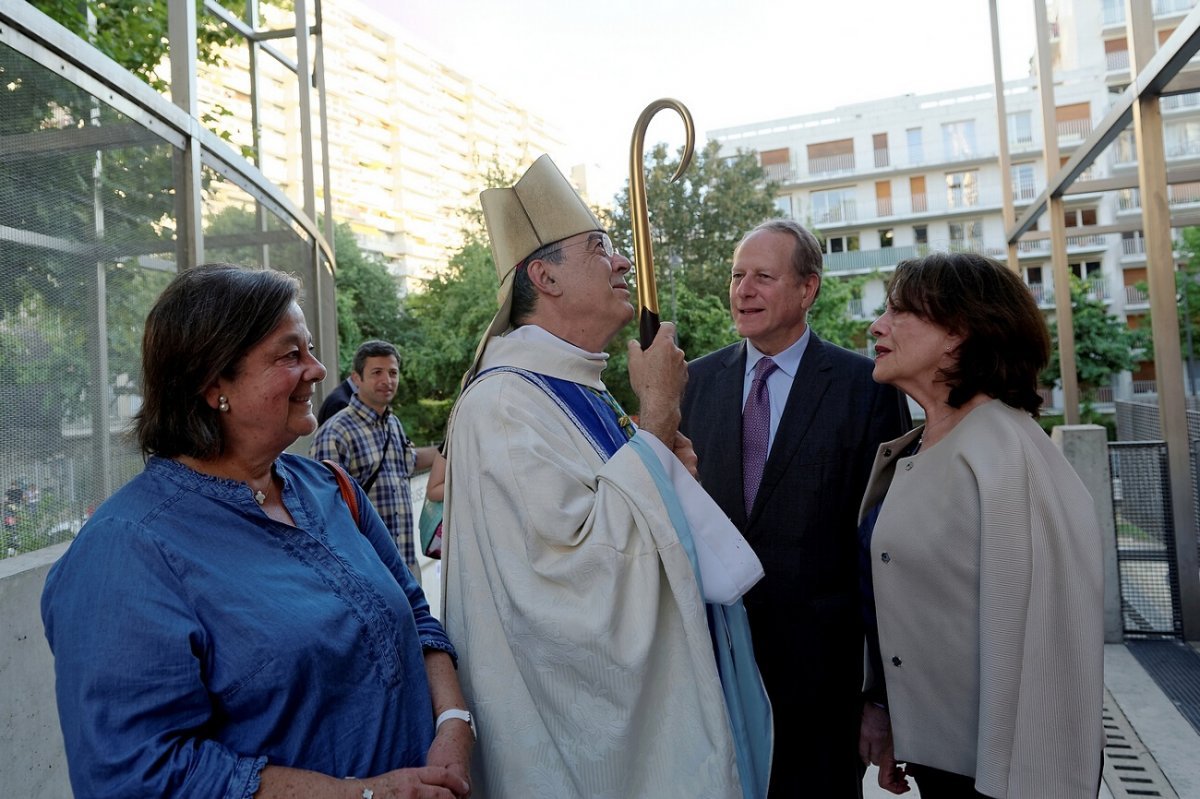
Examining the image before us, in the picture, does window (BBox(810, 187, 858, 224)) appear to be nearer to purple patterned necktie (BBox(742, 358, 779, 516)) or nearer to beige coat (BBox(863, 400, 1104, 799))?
purple patterned necktie (BBox(742, 358, 779, 516))

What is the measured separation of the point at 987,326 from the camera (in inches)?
77.7

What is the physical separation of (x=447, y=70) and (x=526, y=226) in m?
82.3

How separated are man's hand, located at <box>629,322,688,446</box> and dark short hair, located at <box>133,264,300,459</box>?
730 mm

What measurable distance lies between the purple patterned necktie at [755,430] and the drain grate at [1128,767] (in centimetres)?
175

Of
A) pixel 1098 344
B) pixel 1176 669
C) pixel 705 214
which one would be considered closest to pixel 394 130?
pixel 705 214

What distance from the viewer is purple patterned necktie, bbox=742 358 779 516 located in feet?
8.80

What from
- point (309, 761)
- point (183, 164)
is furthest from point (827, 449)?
point (183, 164)

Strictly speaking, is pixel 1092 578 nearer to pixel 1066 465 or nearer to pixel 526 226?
pixel 1066 465

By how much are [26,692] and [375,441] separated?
2.63 m

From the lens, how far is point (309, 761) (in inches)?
55.8

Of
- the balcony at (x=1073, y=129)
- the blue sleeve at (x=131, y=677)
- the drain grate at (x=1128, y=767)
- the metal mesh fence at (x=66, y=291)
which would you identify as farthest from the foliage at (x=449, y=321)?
the balcony at (x=1073, y=129)

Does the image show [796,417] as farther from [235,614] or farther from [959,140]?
[959,140]

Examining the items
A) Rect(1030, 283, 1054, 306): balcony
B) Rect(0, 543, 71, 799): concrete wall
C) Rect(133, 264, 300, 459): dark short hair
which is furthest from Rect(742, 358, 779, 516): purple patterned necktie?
Rect(1030, 283, 1054, 306): balcony

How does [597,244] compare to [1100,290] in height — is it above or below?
below
